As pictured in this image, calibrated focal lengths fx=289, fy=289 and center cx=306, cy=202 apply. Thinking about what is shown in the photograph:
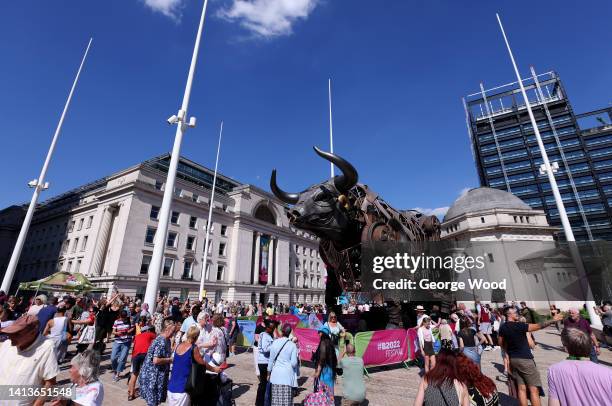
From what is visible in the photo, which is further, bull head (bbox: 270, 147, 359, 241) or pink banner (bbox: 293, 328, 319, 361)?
pink banner (bbox: 293, 328, 319, 361)

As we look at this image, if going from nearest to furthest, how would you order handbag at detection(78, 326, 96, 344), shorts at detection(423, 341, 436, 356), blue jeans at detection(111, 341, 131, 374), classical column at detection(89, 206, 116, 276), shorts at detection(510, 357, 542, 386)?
shorts at detection(510, 357, 542, 386)
shorts at detection(423, 341, 436, 356)
blue jeans at detection(111, 341, 131, 374)
handbag at detection(78, 326, 96, 344)
classical column at detection(89, 206, 116, 276)

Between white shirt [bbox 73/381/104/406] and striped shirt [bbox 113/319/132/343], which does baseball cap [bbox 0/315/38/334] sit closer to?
white shirt [bbox 73/381/104/406]

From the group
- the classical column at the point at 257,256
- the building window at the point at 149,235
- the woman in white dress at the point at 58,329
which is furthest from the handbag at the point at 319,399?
the classical column at the point at 257,256

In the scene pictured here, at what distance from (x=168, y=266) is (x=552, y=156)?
8435 cm

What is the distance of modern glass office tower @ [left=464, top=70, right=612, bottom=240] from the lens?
6234 cm

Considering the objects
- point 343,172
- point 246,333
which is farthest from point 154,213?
point 343,172

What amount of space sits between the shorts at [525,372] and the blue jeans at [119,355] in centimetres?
875

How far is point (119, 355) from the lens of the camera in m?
7.65

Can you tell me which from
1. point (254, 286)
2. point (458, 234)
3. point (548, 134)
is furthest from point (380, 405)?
point (548, 134)

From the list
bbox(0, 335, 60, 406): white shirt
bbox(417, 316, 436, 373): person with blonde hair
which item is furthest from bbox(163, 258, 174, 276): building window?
bbox(0, 335, 60, 406): white shirt

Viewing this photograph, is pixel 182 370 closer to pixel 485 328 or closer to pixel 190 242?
pixel 485 328

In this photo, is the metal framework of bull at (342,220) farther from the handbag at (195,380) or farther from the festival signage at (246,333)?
the festival signage at (246,333)

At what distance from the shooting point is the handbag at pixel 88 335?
794cm

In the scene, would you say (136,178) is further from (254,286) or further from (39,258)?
(39,258)
